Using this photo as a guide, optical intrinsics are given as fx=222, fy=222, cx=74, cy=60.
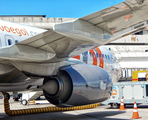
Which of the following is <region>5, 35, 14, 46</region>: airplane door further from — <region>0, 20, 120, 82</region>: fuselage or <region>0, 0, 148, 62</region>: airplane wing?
<region>0, 0, 148, 62</region>: airplane wing

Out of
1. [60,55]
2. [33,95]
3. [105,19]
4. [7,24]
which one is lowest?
[33,95]

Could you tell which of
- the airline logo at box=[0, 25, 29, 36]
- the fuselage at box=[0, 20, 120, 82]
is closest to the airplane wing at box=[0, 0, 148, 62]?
the fuselage at box=[0, 20, 120, 82]

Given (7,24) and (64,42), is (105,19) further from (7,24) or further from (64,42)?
(7,24)

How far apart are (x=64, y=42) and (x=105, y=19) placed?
1355mm

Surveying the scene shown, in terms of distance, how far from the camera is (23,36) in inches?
311

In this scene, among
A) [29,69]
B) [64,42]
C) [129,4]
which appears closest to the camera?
[129,4]

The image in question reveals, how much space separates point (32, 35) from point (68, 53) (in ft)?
8.09

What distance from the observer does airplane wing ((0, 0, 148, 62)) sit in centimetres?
467

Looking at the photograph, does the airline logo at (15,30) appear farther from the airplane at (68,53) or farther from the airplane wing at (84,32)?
the airplane wing at (84,32)

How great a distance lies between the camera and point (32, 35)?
8422mm

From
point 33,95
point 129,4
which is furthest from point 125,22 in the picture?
point 33,95

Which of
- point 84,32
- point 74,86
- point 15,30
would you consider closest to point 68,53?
point 74,86

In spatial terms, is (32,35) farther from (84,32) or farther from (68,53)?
(84,32)

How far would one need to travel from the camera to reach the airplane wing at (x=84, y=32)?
4.67 meters
